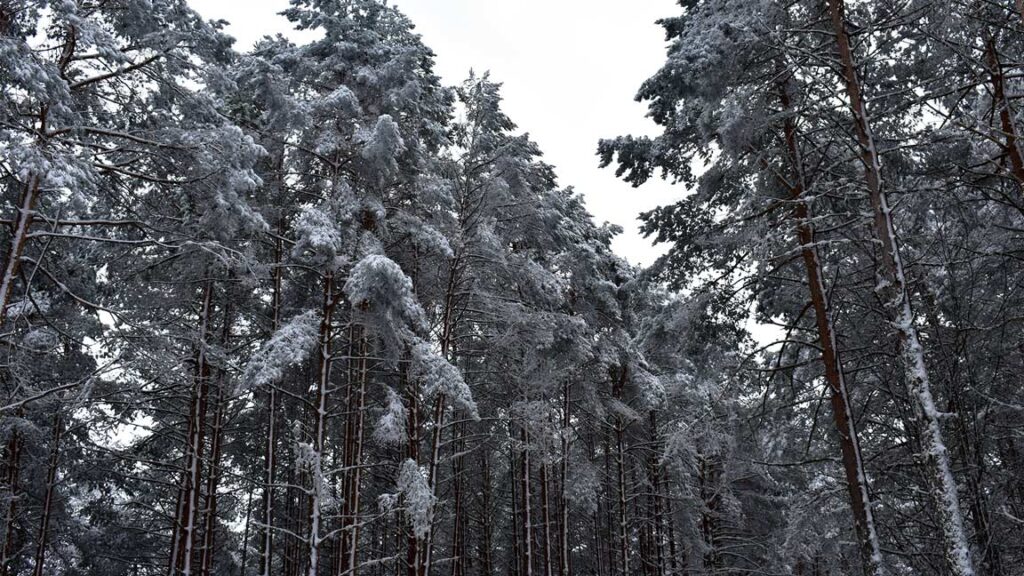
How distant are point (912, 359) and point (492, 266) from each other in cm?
917

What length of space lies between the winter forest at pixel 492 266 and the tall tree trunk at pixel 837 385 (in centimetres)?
5

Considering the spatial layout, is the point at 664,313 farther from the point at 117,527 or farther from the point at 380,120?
the point at 117,527

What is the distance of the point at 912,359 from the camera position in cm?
645

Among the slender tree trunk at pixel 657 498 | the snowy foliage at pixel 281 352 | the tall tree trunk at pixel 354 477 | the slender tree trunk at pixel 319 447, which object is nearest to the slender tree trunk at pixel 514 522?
the slender tree trunk at pixel 657 498

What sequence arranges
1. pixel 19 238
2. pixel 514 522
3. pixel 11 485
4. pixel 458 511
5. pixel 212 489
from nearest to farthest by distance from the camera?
pixel 19 238 → pixel 212 489 → pixel 11 485 → pixel 458 511 → pixel 514 522

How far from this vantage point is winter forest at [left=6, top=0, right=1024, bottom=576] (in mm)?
7730

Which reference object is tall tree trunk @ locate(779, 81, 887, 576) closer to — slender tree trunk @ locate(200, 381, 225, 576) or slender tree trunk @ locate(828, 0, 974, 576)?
slender tree trunk @ locate(828, 0, 974, 576)

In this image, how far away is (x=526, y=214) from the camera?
46.0 feet

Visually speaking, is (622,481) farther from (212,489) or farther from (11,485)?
(11,485)

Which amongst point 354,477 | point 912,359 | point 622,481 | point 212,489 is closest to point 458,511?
point 622,481

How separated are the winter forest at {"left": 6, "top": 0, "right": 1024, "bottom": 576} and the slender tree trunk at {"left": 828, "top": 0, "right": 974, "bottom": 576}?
0.12 feet

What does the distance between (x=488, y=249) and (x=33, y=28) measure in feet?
25.7

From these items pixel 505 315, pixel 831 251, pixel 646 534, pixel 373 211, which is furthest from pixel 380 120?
pixel 646 534

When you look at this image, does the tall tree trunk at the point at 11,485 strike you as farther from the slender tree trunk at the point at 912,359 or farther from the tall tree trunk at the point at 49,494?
the slender tree trunk at the point at 912,359
